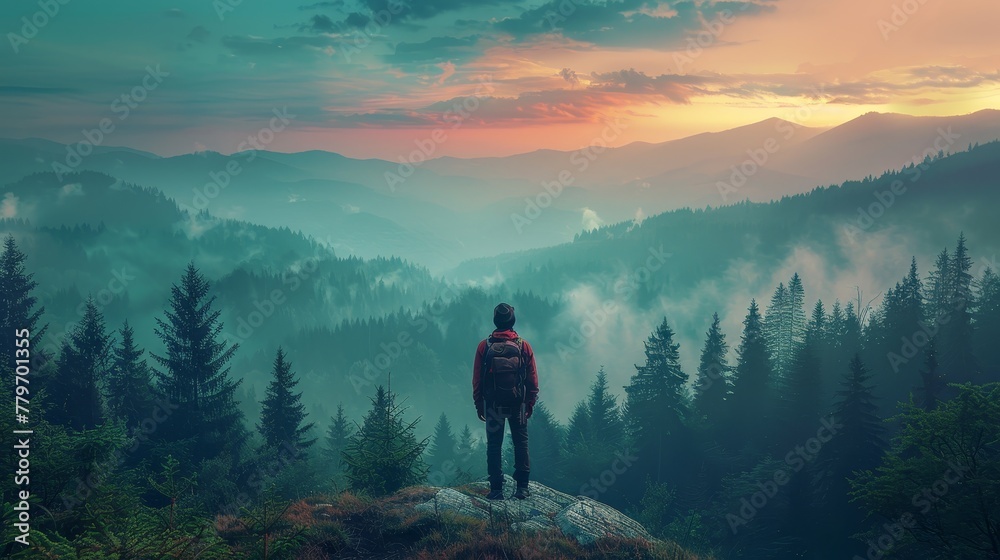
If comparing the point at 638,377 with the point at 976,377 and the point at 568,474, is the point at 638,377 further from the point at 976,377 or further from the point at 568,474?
the point at 976,377

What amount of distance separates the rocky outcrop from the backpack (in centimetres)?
207

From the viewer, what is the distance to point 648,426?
49000mm

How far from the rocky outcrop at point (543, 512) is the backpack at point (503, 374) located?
207cm

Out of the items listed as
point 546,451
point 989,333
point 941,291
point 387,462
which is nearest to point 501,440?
point 387,462

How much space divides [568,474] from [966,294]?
37.2 meters

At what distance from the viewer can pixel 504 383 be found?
1189 centimetres

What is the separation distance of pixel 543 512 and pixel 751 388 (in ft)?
145

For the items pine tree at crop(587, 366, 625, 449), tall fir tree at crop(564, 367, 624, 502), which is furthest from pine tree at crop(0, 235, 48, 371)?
pine tree at crop(587, 366, 625, 449)

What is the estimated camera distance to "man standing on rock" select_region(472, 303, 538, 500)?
11.9m

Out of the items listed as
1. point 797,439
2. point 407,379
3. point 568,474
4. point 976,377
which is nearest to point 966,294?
point 976,377

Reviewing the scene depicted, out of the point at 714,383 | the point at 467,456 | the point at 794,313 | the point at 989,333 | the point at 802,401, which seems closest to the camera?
the point at 802,401

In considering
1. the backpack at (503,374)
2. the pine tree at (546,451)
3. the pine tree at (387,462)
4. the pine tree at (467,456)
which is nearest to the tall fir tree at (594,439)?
the pine tree at (546,451)

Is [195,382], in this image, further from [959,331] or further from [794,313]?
[794,313]

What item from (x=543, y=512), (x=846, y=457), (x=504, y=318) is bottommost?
(x=846, y=457)
